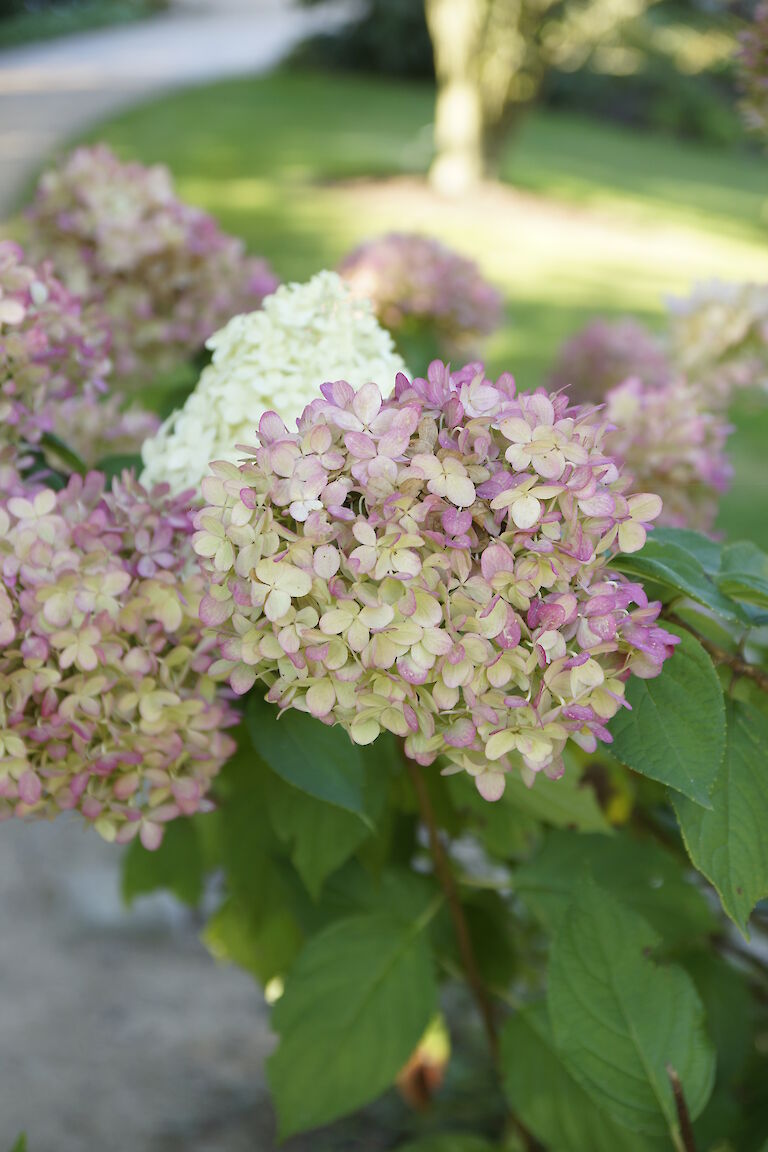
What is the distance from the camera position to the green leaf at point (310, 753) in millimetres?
803

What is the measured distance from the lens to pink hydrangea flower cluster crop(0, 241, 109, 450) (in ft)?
2.98

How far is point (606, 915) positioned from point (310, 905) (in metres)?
0.37

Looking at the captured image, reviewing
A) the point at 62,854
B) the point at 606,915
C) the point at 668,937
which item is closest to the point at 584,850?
the point at 668,937

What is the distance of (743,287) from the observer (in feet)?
5.09

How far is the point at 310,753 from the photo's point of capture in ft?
2.69

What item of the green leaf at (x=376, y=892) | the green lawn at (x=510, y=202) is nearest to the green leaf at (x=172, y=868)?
the green leaf at (x=376, y=892)

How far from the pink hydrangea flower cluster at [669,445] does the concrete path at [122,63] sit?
635cm

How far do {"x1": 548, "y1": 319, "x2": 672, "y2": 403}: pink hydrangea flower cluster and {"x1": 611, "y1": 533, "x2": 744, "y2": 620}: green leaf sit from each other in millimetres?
1021

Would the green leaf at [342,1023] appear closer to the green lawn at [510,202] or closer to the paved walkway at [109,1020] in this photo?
the paved walkway at [109,1020]

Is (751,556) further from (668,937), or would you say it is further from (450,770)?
(668,937)

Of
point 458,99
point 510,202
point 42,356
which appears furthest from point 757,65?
point 458,99

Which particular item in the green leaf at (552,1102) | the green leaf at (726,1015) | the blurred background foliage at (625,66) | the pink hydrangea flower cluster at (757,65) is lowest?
the blurred background foliage at (625,66)

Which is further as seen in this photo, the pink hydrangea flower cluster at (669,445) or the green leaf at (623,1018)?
the pink hydrangea flower cluster at (669,445)

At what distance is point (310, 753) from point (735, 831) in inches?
11.3
